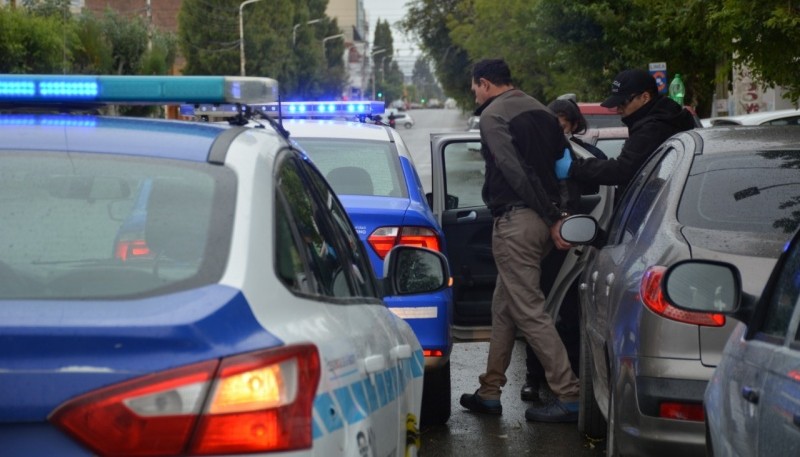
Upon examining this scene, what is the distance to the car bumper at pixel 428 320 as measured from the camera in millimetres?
6941

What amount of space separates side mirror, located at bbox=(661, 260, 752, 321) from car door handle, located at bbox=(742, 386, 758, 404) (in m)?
0.32

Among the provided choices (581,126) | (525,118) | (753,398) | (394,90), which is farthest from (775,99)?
(394,90)

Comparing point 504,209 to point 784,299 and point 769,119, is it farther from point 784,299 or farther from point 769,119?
point 769,119

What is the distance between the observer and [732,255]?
4.77 meters

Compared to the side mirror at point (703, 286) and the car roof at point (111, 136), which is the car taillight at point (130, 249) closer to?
the car roof at point (111, 136)

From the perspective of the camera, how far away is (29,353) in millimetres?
2504

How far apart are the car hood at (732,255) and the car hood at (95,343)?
2389mm

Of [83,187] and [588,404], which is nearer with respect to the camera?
[83,187]

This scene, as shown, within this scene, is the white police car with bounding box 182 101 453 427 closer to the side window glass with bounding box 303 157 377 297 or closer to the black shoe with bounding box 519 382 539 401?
the black shoe with bounding box 519 382 539 401

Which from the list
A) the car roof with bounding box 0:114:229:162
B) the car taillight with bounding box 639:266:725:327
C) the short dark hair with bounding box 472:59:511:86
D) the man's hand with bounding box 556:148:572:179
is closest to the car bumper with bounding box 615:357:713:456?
the car taillight with bounding box 639:266:725:327

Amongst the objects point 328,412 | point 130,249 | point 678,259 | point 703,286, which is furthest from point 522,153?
point 328,412

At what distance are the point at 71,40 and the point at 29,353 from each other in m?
38.7

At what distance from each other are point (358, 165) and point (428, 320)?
4.46 feet

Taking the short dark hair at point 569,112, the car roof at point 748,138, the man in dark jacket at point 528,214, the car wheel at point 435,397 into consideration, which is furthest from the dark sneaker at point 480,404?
the car roof at point 748,138
